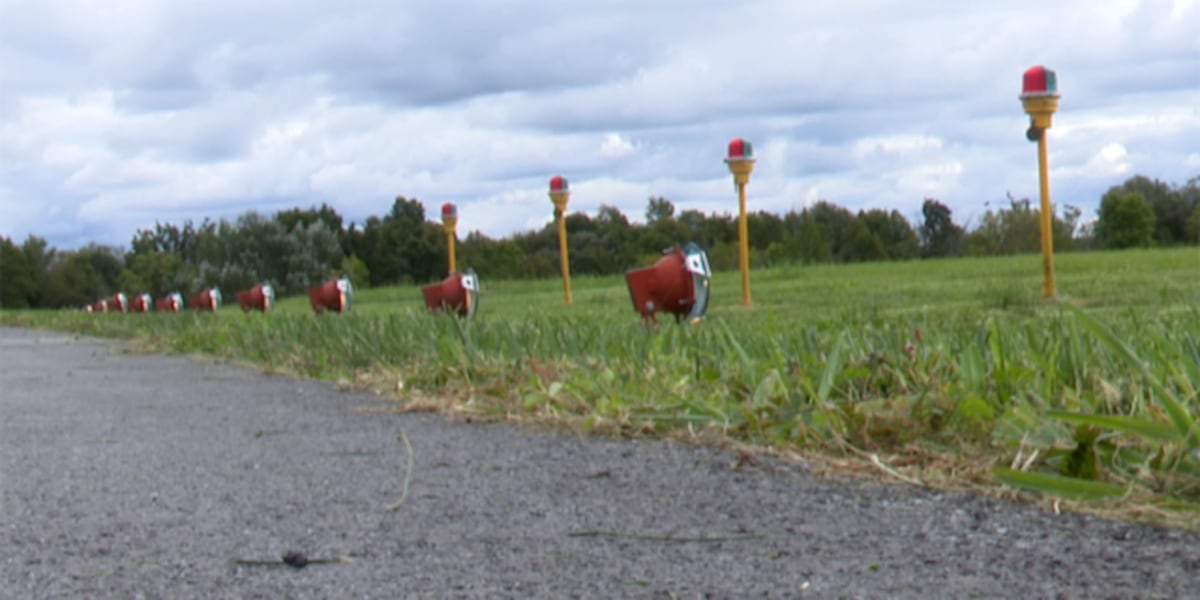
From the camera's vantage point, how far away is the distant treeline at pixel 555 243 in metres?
29.0

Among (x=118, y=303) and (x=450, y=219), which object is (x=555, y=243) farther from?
(x=450, y=219)

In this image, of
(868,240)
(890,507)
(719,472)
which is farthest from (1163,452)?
(868,240)

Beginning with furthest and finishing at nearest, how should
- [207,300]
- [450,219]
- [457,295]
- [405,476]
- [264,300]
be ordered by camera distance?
1. [207,300]
2. [264,300]
3. [450,219]
4. [457,295]
5. [405,476]

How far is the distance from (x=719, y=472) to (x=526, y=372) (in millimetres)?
2067

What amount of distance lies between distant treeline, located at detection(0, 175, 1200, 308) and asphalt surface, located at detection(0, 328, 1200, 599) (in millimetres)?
17694

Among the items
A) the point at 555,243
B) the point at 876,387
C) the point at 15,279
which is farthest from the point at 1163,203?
the point at 15,279

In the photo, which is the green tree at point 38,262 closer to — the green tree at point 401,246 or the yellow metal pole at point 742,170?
the green tree at point 401,246

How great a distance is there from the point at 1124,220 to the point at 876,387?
25763 millimetres

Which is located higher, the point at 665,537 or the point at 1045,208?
the point at 1045,208

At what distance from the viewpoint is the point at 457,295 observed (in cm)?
1133

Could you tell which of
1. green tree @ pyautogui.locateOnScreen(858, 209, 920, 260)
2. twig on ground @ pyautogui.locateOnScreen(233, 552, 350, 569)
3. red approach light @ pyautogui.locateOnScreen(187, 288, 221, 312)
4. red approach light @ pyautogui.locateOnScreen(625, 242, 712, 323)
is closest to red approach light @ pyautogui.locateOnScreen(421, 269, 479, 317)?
red approach light @ pyautogui.locateOnScreen(625, 242, 712, 323)

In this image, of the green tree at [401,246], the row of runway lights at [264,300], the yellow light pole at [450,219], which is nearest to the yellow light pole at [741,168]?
the row of runway lights at [264,300]

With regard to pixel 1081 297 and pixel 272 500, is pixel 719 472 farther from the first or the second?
pixel 1081 297

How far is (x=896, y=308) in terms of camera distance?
973cm
